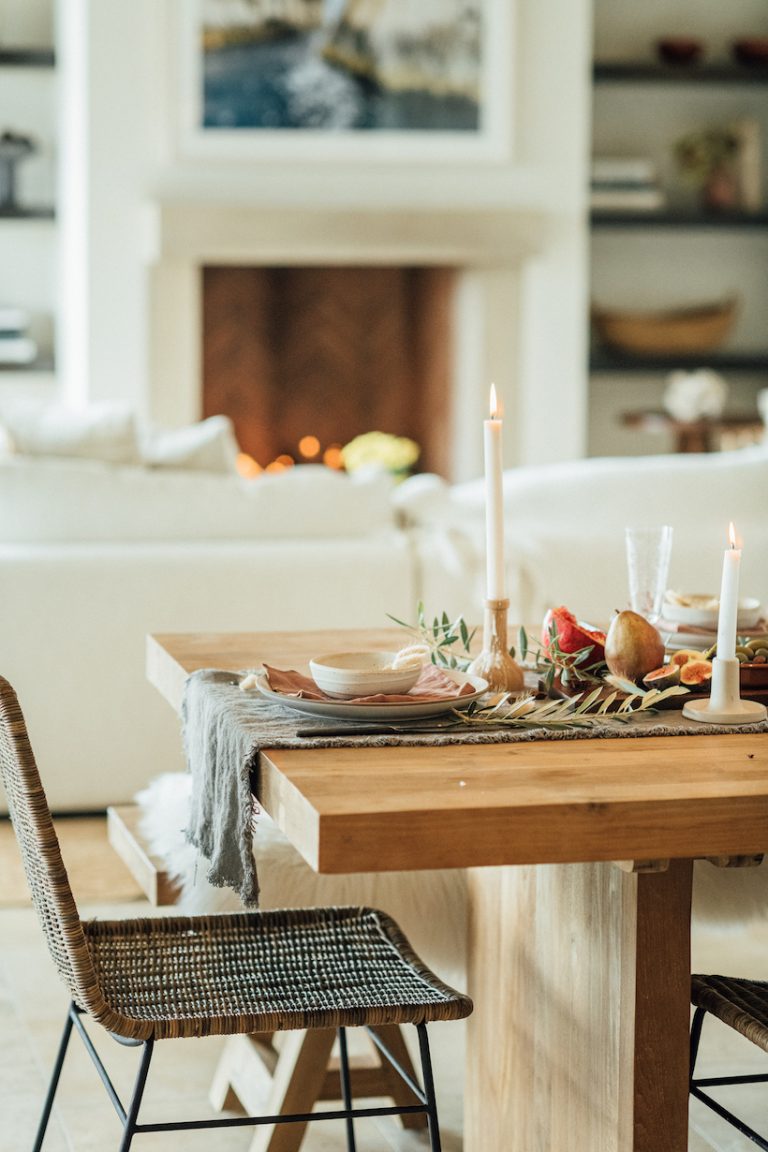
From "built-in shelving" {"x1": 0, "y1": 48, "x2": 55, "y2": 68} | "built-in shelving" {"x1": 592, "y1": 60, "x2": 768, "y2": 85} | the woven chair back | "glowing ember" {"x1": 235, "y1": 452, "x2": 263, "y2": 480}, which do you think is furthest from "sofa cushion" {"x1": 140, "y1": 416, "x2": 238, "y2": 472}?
"built-in shelving" {"x1": 592, "y1": 60, "x2": 768, "y2": 85}

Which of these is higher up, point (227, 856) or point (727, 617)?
point (727, 617)

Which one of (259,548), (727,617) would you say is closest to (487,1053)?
(727,617)

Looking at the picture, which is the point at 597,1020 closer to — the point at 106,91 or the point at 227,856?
the point at 227,856

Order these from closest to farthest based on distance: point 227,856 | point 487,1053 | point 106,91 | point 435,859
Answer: point 435,859 → point 227,856 → point 487,1053 → point 106,91

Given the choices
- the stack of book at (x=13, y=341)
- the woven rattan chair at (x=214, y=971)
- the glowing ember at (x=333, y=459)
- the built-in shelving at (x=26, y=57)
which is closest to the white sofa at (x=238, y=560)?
the woven rattan chair at (x=214, y=971)

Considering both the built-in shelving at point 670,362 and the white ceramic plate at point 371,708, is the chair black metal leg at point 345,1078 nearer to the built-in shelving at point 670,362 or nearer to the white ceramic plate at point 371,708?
the white ceramic plate at point 371,708

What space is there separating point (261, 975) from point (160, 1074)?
2.47 ft

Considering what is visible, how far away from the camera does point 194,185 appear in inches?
255

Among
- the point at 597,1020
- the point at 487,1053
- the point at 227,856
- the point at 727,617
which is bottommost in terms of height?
the point at 487,1053

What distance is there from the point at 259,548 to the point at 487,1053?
1.84 meters

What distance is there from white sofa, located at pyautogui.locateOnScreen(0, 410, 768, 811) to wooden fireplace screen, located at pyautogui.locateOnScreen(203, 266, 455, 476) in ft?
11.9

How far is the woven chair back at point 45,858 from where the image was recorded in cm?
142

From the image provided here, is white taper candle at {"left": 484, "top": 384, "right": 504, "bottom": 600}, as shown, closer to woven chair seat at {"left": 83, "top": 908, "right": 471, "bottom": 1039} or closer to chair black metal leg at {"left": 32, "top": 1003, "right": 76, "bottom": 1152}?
woven chair seat at {"left": 83, "top": 908, "right": 471, "bottom": 1039}

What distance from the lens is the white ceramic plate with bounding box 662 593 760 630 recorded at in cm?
191
